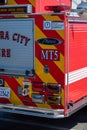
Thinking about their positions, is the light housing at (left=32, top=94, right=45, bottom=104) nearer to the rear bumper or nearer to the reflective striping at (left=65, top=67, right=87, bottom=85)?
the rear bumper

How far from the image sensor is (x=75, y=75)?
20.9 ft

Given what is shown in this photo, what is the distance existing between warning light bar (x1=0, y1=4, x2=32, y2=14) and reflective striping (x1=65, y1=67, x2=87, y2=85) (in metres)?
1.18

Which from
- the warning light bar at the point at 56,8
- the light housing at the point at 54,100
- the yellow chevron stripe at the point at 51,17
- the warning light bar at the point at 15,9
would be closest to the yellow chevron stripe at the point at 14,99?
the light housing at the point at 54,100

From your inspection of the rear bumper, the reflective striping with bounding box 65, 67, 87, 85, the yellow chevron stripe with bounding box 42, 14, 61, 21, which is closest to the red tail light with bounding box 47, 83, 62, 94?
the reflective striping with bounding box 65, 67, 87, 85

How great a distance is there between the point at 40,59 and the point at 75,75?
0.69 meters

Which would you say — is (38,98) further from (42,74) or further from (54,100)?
(42,74)

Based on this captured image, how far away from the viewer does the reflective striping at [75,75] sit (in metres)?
6.02

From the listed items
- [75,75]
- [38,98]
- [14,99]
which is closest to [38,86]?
[38,98]

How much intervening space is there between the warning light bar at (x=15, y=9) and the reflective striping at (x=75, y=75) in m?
1.18

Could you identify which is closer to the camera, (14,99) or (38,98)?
(38,98)

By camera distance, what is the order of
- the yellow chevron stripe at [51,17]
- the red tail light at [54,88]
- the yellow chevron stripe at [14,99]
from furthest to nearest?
1. the yellow chevron stripe at [14,99]
2. the red tail light at [54,88]
3. the yellow chevron stripe at [51,17]

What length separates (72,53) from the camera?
613 centimetres

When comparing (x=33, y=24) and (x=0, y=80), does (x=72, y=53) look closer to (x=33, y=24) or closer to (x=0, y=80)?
(x=33, y=24)

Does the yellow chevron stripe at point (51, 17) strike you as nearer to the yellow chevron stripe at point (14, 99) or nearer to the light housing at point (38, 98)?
the light housing at point (38, 98)
